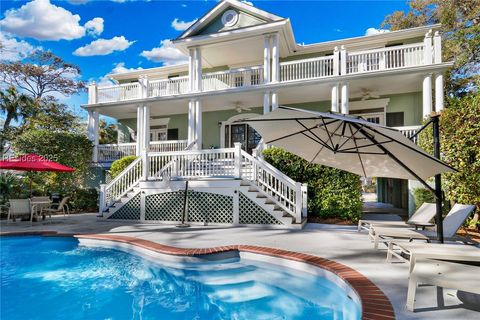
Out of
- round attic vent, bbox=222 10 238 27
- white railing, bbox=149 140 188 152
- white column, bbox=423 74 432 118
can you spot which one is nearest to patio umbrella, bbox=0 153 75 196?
white railing, bbox=149 140 188 152

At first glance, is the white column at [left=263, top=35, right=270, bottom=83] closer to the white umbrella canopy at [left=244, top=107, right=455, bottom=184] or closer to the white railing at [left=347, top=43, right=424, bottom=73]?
the white railing at [left=347, top=43, right=424, bottom=73]

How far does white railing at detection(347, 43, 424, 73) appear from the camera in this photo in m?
11.8

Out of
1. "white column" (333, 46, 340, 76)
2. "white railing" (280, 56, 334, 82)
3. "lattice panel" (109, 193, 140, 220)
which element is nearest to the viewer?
"lattice panel" (109, 193, 140, 220)

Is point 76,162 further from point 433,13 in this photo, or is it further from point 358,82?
point 433,13

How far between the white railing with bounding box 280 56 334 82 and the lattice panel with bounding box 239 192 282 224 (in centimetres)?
668

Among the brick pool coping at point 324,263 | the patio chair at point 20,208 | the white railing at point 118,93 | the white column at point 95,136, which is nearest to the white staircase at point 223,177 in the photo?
the patio chair at point 20,208

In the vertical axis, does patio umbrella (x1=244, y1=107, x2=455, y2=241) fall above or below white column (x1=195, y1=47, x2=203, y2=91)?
below

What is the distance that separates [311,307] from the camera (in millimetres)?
3963

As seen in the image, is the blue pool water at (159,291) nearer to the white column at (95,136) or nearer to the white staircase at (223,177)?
the white staircase at (223,177)

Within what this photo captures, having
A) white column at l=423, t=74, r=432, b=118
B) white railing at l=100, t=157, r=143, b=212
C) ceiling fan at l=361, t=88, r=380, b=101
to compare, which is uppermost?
ceiling fan at l=361, t=88, r=380, b=101

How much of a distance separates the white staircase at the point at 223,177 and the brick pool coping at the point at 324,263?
9.49 ft

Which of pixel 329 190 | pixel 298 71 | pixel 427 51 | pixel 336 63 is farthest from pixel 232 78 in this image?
pixel 427 51

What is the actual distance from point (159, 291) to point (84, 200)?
11.8 metres

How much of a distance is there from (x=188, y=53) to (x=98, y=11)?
46.4ft
